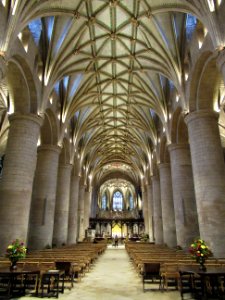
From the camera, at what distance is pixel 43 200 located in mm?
17797

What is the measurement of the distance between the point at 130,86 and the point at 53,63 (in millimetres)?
9354

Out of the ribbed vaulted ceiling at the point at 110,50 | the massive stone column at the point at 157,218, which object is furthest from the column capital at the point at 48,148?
the massive stone column at the point at 157,218

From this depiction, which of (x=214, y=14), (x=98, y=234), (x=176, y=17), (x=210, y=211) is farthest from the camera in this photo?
(x=98, y=234)

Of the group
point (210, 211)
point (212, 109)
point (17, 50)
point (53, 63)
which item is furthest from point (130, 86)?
point (210, 211)

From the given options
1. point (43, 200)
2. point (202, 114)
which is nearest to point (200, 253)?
point (202, 114)

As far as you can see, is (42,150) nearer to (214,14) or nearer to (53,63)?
(53,63)

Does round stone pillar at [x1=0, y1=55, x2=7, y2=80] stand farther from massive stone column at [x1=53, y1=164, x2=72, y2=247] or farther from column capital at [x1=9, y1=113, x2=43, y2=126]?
massive stone column at [x1=53, y1=164, x2=72, y2=247]

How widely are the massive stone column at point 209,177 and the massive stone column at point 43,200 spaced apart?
1053 cm

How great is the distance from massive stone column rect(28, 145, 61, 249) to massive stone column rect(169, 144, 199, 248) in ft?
30.3

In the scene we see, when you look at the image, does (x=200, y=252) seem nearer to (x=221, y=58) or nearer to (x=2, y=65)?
(x=221, y=58)

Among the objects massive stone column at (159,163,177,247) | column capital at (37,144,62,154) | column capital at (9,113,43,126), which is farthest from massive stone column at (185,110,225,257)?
column capital at (37,144,62,154)

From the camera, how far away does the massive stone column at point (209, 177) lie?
11711mm

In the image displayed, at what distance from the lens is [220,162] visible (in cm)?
1288

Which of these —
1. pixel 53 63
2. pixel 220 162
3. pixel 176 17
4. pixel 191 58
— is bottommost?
pixel 220 162
